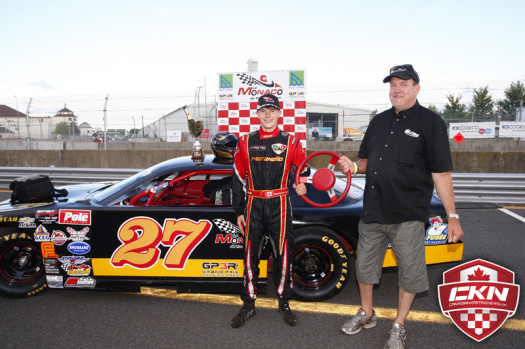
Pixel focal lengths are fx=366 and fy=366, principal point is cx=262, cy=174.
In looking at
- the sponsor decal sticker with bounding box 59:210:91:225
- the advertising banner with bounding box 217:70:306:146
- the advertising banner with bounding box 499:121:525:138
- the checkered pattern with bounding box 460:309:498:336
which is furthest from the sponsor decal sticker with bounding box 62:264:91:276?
the advertising banner with bounding box 499:121:525:138

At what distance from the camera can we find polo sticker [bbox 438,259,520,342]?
2.33 m

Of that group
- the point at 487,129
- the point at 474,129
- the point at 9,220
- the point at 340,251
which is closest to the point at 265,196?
the point at 340,251

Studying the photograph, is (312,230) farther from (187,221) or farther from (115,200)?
(115,200)

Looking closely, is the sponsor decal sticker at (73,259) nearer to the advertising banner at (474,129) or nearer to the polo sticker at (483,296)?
the polo sticker at (483,296)

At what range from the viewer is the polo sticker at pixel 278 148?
2.56 m

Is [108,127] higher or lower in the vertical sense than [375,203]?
higher

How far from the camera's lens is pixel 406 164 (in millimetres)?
2199

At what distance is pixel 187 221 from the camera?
280cm

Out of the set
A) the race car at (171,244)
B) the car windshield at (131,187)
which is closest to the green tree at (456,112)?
the race car at (171,244)

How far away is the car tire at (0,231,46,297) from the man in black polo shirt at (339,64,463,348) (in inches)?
101

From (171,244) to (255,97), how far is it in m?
4.36

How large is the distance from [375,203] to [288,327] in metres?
1.07

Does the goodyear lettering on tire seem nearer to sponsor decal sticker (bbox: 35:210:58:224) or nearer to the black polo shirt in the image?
the black polo shirt

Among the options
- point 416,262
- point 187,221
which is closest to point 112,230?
point 187,221
